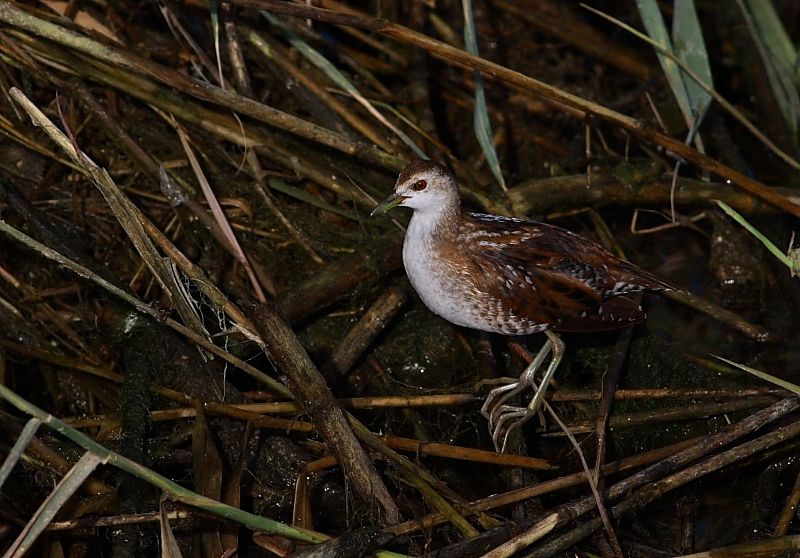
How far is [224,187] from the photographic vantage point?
16.0 feet

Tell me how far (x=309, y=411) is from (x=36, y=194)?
207cm

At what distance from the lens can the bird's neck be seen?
403 cm

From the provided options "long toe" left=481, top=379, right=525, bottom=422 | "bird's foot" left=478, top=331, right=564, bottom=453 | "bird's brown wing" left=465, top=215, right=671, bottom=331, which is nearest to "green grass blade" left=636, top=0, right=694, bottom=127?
"bird's brown wing" left=465, top=215, right=671, bottom=331

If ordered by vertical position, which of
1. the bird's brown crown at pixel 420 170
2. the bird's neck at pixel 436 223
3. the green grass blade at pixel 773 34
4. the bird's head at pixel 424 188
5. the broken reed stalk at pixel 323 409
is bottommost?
the broken reed stalk at pixel 323 409

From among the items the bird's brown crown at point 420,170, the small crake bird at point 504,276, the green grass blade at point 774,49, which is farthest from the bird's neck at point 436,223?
the green grass blade at point 774,49

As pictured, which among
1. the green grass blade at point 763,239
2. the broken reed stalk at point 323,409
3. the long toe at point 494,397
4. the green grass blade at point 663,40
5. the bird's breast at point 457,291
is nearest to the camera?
the green grass blade at point 763,239

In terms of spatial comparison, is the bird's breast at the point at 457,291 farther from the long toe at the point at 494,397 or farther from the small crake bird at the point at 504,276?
the long toe at the point at 494,397

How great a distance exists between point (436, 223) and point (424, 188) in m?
0.15

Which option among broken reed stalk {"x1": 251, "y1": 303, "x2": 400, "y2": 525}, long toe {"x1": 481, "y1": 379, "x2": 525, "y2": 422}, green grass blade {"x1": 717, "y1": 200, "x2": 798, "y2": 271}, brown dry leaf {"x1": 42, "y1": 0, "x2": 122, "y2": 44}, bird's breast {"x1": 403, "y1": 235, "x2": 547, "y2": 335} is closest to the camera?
green grass blade {"x1": 717, "y1": 200, "x2": 798, "y2": 271}

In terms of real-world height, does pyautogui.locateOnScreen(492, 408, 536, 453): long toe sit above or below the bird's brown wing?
below

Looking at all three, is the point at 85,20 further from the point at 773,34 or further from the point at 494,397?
the point at 773,34

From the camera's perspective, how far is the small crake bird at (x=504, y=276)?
3977 mm

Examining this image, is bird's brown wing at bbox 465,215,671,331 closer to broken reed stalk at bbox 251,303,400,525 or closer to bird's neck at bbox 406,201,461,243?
bird's neck at bbox 406,201,461,243

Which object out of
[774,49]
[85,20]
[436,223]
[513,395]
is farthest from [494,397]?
[85,20]
